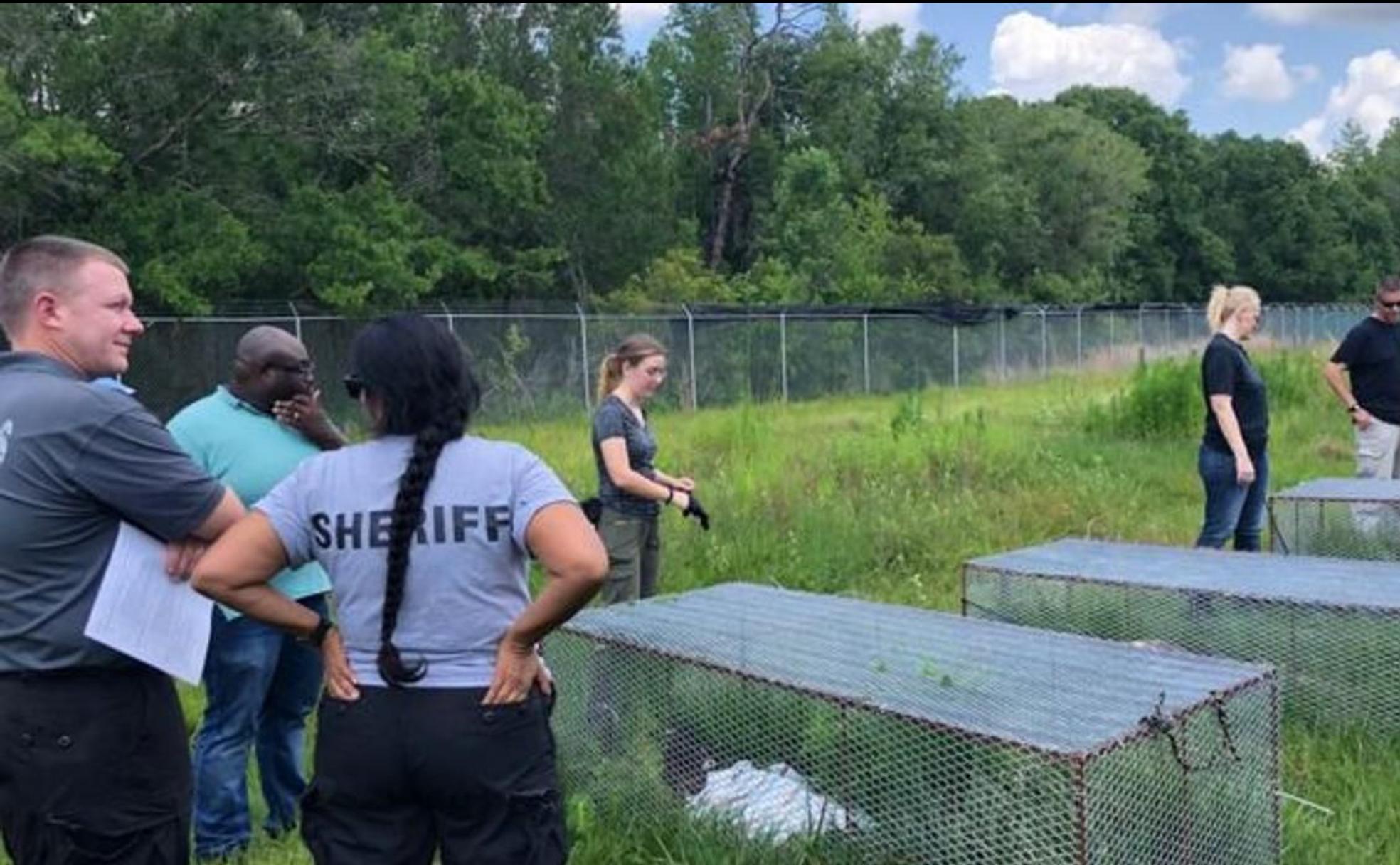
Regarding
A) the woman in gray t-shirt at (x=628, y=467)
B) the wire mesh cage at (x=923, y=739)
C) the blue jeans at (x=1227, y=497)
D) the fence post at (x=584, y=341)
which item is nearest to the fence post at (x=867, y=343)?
the fence post at (x=584, y=341)

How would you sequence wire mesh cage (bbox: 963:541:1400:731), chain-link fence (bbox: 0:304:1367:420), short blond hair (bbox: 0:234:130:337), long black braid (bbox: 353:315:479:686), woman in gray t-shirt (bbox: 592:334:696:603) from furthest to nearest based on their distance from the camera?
chain-link fence (bbox: 0:304:1367:420) → woman in gray t-shirt (bbox: 592:334:696:603) → wire mesh cage (bbox: 963:541:1400:731) → short blond hair (bbox: 0:234:130:337) → long black braid (bbox: 353:315:479:686)

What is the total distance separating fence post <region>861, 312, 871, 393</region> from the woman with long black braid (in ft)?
71.0

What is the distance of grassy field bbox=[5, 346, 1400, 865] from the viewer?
3820 mm

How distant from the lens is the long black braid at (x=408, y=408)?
7.77 feet

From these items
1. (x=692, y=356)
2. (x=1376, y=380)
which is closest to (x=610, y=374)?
(x=1376, y=380)

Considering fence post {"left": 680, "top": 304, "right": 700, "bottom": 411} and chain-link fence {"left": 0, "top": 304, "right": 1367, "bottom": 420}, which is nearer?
chain-link fence {"left": 0, "top": 304, "right": 1367, "bottom": 420}

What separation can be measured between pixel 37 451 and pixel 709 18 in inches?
1995

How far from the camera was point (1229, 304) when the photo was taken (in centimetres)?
627

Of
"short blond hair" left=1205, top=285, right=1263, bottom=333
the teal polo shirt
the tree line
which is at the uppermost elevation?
the tree line

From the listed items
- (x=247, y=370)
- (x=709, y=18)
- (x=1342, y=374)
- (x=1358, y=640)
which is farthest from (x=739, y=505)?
(x=709, y=18)

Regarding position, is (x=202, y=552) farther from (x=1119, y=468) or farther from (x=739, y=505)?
(x=1119, y=468)

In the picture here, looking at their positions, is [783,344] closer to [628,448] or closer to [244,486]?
[628,448]

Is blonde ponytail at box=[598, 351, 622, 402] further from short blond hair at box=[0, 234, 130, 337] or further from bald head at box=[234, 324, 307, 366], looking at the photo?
short blond hair at box=[0, 234, 130, 337]

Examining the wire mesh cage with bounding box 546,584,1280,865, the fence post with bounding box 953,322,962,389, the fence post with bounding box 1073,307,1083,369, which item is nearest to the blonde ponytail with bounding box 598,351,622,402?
the wire mesh cage with bounding box 546,584,1280,865
